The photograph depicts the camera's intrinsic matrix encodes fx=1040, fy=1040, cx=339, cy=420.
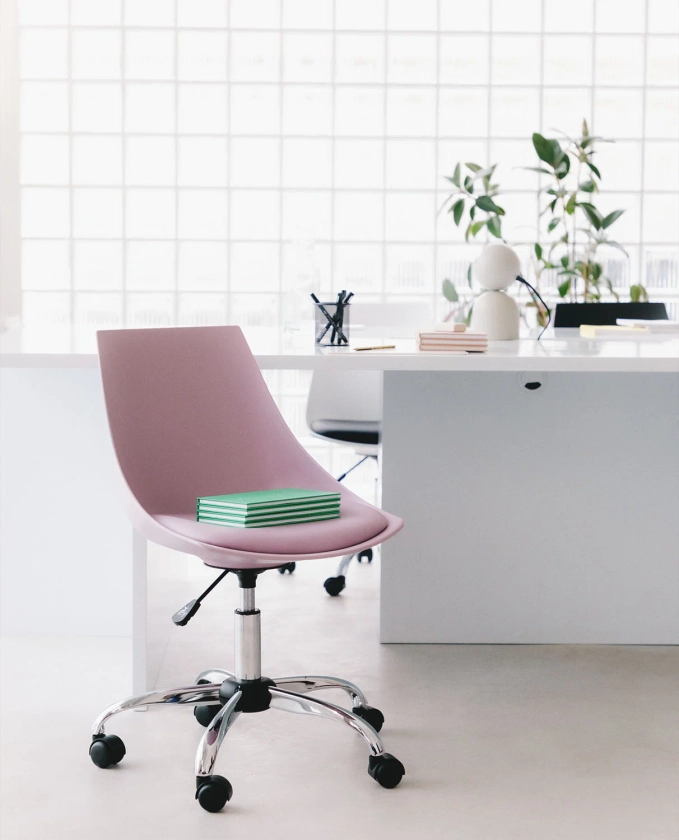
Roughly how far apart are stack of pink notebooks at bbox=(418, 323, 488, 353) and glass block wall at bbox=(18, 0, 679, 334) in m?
2.84

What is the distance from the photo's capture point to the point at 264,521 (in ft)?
6.23

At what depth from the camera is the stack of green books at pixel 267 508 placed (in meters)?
1.89

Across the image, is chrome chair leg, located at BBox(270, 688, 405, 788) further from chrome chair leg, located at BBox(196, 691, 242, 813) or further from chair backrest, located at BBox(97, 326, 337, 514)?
chair backrest, located at BBox(97, 326, 337, 514)

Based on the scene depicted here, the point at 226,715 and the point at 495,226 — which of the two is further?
the point at 495,226

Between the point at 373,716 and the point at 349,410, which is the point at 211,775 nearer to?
the point at 373,716

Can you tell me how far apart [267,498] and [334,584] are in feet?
4.42

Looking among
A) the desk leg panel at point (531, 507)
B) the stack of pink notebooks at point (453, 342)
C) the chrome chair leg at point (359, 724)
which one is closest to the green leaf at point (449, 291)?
the desk leg panel at point (531, 507)

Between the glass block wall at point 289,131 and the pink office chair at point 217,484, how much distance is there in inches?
119

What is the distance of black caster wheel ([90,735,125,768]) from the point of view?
6.41 ft

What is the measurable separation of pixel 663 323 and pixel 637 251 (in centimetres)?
232

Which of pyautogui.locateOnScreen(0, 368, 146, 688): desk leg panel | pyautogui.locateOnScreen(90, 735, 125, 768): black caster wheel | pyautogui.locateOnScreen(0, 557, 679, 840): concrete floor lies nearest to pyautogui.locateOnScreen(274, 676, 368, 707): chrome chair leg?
pyautogui.locateOnScreen(0, 557, 679, 840): concrete floor

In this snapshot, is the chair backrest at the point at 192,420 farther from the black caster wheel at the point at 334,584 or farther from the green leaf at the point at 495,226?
the green leaf at the point at 495,226

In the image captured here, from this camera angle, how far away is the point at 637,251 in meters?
5.39

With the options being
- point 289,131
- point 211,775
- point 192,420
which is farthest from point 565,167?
point 211,775
